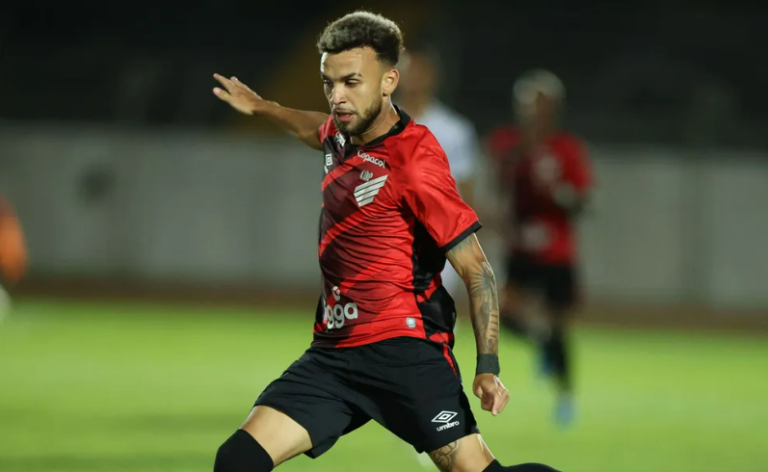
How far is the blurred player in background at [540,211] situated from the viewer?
10.6 m

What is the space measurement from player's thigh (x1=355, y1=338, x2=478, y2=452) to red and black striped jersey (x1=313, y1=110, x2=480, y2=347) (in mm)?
67

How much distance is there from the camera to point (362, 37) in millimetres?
4879

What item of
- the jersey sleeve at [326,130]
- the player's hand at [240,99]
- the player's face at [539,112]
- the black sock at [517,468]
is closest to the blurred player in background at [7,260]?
the player's face at [539,112]

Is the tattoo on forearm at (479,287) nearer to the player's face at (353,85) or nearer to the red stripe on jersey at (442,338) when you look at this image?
the red stripe on jersey at (442,338)

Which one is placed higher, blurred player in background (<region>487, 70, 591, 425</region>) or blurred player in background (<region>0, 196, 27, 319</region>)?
blurred player in background (<region>487, 70, 591, 425</region>)

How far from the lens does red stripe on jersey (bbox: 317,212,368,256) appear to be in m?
5.01

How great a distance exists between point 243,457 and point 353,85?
4.77ft

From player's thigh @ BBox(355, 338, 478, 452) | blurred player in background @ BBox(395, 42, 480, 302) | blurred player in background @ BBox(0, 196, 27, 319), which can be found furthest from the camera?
blurred player in background @ BBox(0, 196, 27, 319)

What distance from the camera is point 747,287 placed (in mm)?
22594

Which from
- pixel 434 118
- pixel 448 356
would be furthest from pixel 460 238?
pixel 434 118

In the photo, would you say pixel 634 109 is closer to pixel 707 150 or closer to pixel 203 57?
pixel 707 150

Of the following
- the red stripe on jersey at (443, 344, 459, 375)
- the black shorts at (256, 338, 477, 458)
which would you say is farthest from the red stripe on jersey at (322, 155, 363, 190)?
the red stripe on jersey at (443, 344, 459, 375)

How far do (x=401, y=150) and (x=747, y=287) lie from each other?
1884 cm

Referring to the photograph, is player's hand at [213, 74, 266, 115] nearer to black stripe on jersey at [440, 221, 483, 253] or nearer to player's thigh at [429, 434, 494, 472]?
black stripe on jersey at [440, 221, 483, 253]
